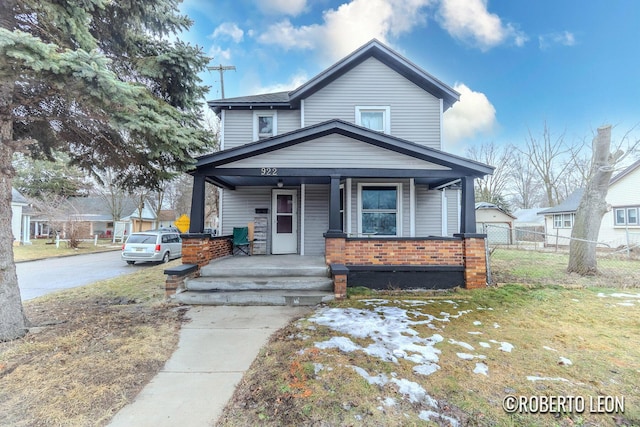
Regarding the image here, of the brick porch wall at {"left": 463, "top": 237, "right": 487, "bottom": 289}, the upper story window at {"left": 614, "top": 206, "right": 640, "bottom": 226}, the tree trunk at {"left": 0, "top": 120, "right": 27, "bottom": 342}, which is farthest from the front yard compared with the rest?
the upper story window at {"left": 614, "top": 206, "right": 640, "bottom": 226}

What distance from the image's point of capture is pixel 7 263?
3.98m

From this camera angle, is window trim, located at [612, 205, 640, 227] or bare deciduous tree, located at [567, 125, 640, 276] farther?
window trim, located at [612, 205, 640, 227]

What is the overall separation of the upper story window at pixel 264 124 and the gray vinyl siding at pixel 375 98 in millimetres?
1119

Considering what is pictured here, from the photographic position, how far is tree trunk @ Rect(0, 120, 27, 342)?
3.84 metres

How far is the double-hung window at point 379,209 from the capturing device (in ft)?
27.8

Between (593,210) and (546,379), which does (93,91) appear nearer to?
(546,379)

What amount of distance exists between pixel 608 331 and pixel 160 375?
5.77 m

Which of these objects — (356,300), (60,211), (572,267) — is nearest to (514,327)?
(356,300)

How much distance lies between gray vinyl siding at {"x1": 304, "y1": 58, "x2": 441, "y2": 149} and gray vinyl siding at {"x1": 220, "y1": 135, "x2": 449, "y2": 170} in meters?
2.79

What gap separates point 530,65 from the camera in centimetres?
1602

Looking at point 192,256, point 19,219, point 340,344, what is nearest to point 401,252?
point 340,344

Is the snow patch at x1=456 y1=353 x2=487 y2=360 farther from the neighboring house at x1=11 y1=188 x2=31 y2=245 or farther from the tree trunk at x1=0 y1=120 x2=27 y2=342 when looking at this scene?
the neighboring house at x1=11 y1=188 x2=31 y2=245

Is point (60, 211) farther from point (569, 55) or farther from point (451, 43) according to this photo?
point (569, 55)

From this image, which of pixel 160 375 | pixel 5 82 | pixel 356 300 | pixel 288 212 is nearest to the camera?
pixel 160 375
